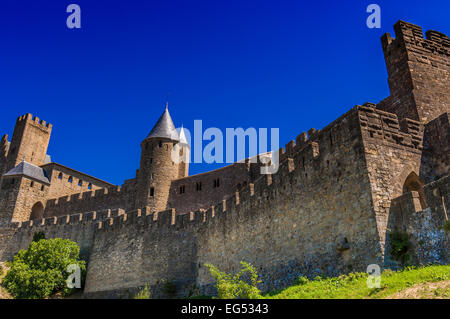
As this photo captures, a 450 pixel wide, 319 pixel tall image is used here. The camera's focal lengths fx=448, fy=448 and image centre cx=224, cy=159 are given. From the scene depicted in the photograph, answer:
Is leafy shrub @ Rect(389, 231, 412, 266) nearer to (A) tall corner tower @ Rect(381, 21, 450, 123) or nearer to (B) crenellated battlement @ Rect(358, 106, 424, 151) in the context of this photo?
(B) crenellated battlement @ Rect(358, 106, 424, 151)

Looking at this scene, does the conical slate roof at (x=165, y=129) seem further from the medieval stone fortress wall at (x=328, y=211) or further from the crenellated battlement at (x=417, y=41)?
the crenellated battlement at (x=417, y=41)

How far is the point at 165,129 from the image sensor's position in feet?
146

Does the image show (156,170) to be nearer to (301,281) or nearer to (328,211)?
(301,281)

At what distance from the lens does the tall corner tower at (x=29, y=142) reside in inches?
2199

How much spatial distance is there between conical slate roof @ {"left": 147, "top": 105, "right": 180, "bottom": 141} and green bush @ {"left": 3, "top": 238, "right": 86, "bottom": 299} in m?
14.3

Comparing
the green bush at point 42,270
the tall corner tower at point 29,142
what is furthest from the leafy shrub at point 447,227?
the tall corner tower at point 29,142

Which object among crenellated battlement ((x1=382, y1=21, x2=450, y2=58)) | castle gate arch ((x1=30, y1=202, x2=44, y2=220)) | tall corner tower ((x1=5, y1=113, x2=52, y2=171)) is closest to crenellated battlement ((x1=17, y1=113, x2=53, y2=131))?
tall corner tower ((x1=5, y1=113, x2=52, y2=171))

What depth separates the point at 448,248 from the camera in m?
10.9

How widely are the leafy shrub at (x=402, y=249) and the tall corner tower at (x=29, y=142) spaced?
171 feet

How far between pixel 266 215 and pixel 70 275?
1842 cm

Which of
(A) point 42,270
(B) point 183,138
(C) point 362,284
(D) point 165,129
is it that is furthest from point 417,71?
(B) point 183,138

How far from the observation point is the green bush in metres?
29.1

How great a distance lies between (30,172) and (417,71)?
44.3 metres
